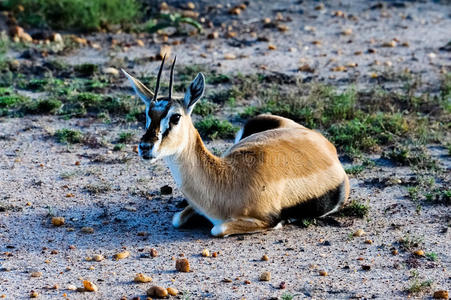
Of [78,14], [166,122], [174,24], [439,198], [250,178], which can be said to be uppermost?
[166,122]

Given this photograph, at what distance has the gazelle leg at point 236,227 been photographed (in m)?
6.46

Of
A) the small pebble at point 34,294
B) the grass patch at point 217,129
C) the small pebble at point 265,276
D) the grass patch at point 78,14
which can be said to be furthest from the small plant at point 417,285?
the grass patch at point 78,14

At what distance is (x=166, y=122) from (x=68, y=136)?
10.1 ft

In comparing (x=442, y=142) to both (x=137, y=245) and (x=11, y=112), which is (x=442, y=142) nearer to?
(x=137, y=245)

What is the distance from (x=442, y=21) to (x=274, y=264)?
33.8ft

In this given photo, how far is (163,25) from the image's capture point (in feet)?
44.7

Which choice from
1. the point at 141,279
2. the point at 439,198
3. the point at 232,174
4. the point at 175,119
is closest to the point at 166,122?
the point at 175,119

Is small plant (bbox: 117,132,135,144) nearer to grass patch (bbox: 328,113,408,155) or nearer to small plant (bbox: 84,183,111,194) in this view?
small plant (bbox: 84,183,111,194)

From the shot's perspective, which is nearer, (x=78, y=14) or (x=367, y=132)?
(x=367, y=132)

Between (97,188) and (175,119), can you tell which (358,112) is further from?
(175,119)

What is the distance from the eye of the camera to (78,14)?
535 inches

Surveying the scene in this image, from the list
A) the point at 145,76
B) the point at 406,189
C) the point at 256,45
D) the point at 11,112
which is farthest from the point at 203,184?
the point at 256,45

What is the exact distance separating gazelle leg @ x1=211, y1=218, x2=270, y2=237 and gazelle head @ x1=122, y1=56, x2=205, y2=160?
71cm

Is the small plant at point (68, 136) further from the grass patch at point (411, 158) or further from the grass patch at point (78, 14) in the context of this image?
the grass patch at point (78, 14)
